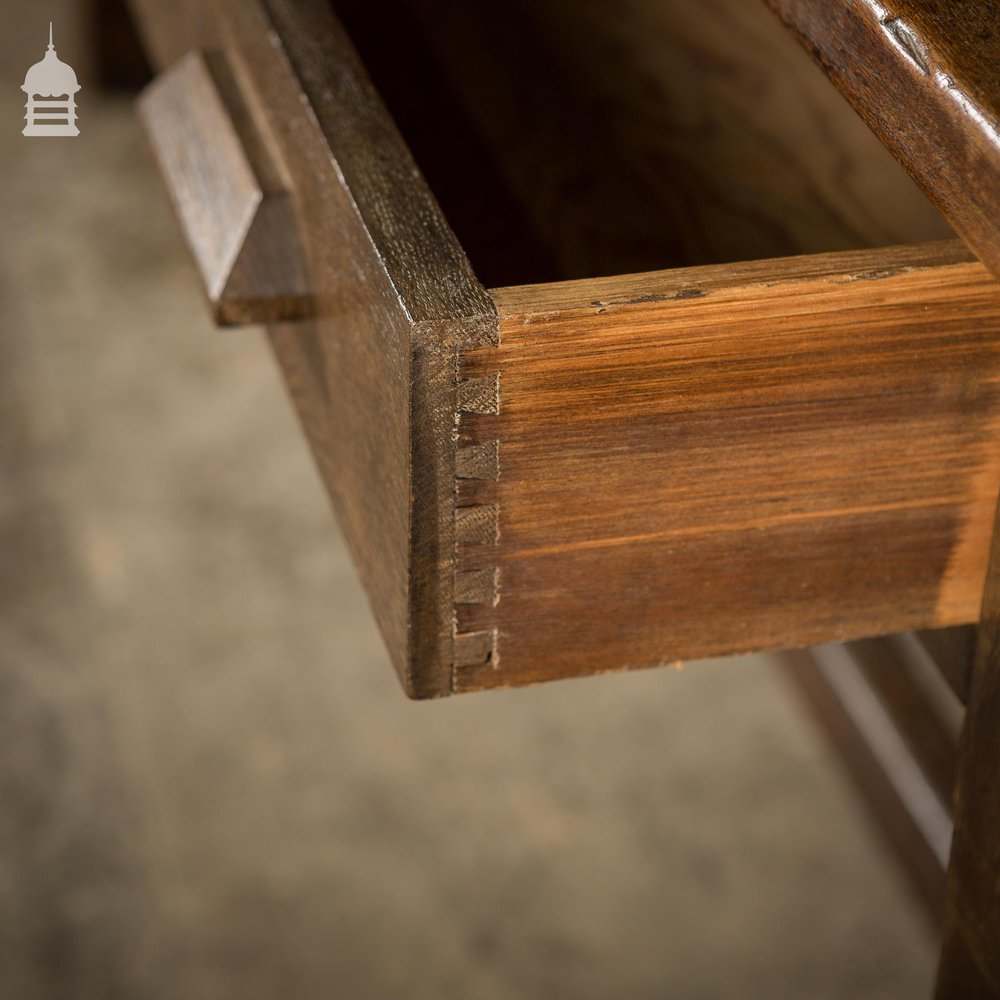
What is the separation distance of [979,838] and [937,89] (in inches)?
12.0

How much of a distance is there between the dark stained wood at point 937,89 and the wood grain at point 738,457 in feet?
0.21

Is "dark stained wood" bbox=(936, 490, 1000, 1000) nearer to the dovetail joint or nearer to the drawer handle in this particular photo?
the dovetail joint

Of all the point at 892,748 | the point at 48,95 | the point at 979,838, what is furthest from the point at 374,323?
the point at 48,95

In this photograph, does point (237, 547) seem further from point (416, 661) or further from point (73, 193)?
point (416, 661)

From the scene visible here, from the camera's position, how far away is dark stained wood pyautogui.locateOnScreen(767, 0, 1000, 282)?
423 mm

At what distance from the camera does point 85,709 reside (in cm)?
134

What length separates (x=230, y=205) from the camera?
687mm

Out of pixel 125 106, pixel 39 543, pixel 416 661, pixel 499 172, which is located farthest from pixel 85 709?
pixel 125 106

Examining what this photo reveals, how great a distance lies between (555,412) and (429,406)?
46mm

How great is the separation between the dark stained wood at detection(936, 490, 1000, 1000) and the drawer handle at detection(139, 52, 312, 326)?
0.32 m

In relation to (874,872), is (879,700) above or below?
above

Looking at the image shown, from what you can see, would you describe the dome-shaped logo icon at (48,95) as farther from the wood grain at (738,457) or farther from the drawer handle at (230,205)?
the wood grain at (738,457)

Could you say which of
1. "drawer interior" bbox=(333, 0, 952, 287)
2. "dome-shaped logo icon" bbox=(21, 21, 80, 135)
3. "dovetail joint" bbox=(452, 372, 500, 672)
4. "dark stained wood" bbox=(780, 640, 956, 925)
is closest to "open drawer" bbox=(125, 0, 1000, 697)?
"dovetail joint" bbox=(452, 372, 500, 672)

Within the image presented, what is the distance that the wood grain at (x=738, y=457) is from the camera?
20.0 inches
